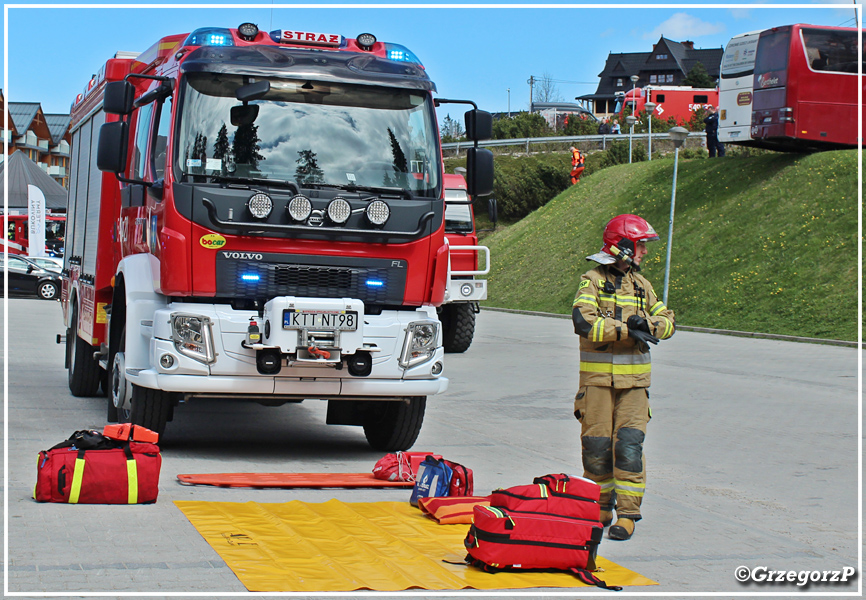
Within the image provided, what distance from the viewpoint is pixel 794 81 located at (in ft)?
98.0

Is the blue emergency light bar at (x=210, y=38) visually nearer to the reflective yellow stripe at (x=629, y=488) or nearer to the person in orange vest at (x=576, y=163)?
the reflective yellow stripe at (x=629, y=488)

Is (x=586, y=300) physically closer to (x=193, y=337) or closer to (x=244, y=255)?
(x=244, y=255)

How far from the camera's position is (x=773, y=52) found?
100ft

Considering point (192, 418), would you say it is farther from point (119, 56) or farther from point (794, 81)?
point (794, 81)

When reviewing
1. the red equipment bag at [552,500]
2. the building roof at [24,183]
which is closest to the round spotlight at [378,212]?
the red equipment bag at [552,500]

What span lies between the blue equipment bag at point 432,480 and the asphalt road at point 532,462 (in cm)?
32

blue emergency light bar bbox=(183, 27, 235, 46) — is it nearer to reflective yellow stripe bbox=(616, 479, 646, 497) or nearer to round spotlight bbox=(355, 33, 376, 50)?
round spotlight bbox=(355, 33, 376, 50)

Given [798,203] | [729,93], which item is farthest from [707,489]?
[729,93]

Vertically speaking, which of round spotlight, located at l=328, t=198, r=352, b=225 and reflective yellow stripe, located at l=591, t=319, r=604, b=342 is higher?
round spotlight, located at l=328, t=198, r=352, b=225

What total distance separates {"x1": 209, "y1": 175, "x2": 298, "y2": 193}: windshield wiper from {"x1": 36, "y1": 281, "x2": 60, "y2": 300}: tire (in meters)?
30.1

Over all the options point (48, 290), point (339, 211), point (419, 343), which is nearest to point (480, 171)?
point (339, 211)

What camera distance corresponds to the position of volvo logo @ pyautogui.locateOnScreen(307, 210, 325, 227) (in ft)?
26.7

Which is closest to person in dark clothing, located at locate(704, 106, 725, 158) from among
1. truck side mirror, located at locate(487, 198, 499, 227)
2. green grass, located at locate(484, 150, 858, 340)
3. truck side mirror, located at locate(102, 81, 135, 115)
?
green grass, located at locate(484, 150, 858, 340)

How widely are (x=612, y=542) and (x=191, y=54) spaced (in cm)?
478
